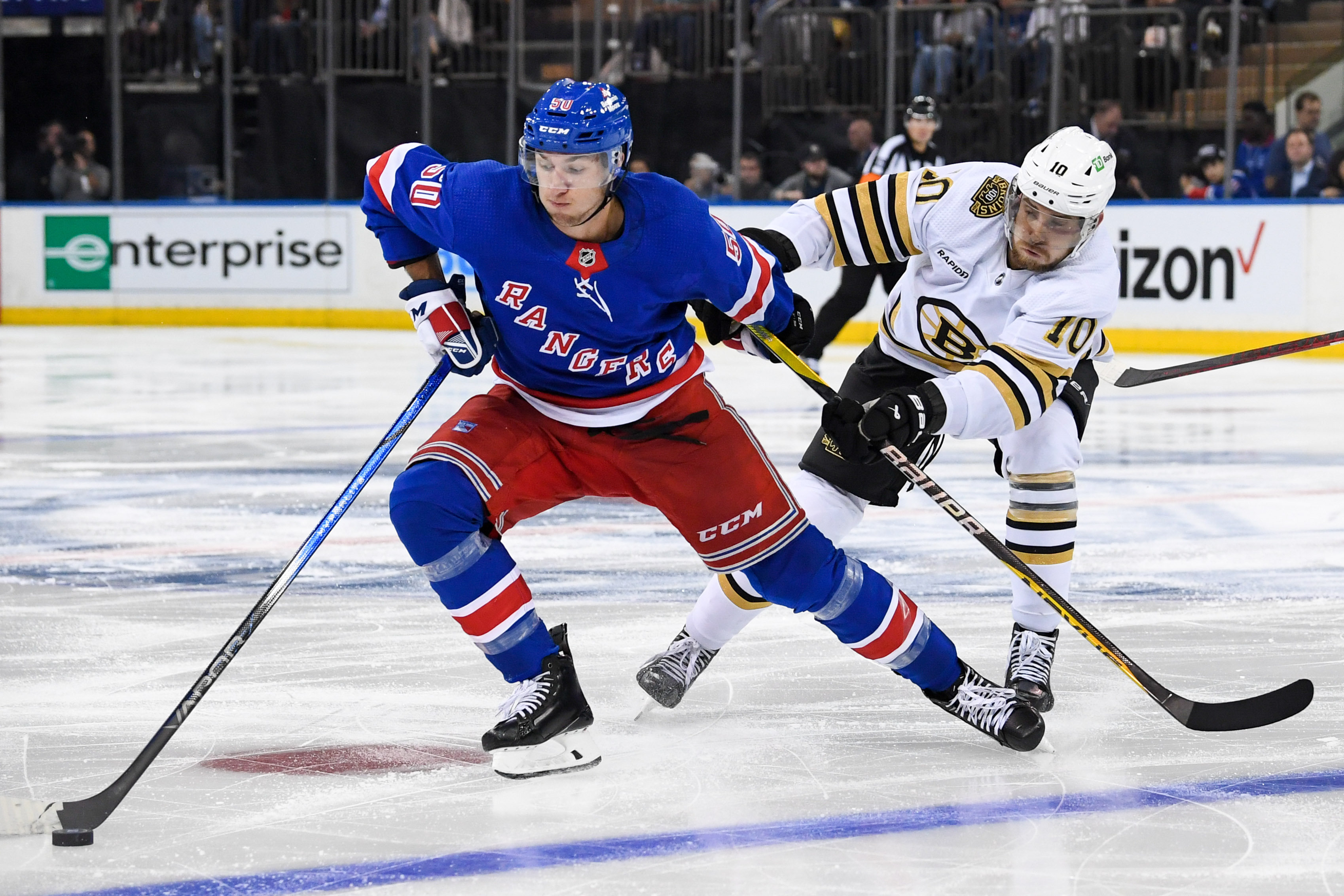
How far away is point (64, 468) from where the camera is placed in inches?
218

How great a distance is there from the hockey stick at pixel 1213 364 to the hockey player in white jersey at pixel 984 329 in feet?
1.13

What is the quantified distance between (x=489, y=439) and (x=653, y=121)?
10.0 metres

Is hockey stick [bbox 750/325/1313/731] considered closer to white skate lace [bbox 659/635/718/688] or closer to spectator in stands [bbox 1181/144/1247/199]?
white skate lace [bbox 659/635/718/688]

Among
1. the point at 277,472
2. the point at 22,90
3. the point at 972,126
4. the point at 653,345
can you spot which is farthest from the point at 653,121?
the point at 653,345

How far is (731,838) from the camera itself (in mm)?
2201

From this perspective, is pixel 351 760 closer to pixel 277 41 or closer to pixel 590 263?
pixel 590 263

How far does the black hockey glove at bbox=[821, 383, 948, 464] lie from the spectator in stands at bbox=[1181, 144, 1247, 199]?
8.17 meters

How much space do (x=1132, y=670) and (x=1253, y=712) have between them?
183mm

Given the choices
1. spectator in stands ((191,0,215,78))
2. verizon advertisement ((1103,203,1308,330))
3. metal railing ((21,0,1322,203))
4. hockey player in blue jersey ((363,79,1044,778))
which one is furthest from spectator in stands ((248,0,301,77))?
hockey player in blue jersey ((363,79,1044,778))

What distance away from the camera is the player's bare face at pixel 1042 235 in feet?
8.91

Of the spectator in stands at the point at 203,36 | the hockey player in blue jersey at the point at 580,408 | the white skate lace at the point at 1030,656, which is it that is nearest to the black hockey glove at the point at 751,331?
the hockey player in blue jersey at the point at 580,408

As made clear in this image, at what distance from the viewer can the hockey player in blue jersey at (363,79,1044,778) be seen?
96.8 inches

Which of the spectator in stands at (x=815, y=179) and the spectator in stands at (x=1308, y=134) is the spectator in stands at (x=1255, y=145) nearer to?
the spectator in stands at (x=1308, y=134)

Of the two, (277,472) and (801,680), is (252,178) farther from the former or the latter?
(801,680)
